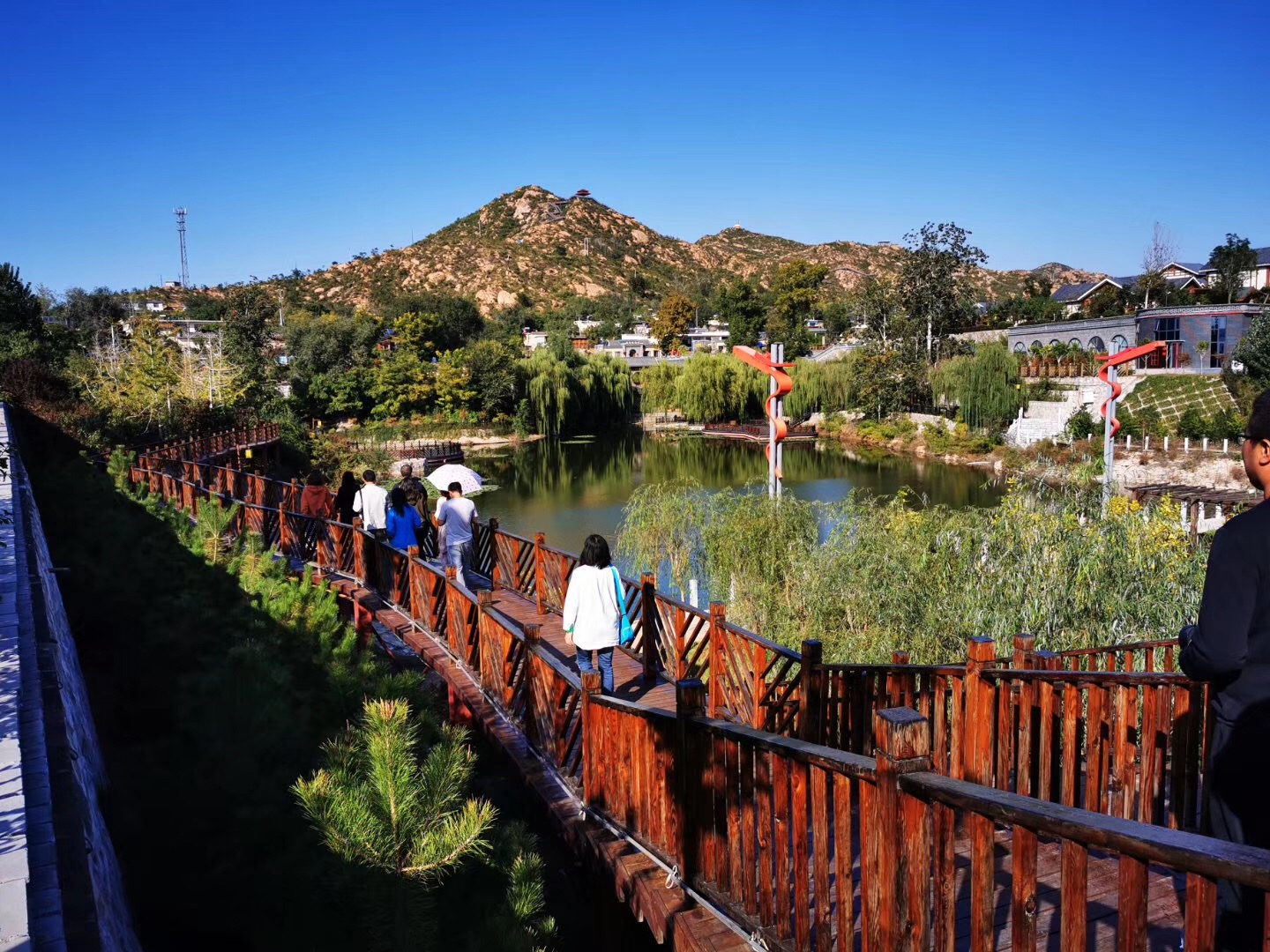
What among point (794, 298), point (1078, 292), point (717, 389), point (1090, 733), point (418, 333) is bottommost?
point (1090, 733)

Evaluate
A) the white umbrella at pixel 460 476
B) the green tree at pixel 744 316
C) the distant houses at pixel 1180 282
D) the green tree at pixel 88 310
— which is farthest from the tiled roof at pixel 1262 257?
the green tree at pixel 88 310

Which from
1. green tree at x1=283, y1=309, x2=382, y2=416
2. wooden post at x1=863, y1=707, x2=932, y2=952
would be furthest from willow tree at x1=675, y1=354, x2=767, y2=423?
wooden post at x1=863, y1=707, x2=932, y2=952

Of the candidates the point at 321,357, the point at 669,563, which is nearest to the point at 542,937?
the point at 669,563

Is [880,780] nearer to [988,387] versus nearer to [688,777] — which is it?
[688,777]

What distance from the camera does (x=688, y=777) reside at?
10.9 feet

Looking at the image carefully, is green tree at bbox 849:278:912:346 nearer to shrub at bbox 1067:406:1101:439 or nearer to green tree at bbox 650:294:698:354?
shrub at bbox 1067:406:1101:439

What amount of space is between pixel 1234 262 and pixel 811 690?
5822cm

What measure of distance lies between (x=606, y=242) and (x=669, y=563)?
118 m

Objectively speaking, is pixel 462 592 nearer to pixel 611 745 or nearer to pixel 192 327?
pixel 611 745

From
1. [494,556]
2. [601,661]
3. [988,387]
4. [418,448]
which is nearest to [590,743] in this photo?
[601,661]

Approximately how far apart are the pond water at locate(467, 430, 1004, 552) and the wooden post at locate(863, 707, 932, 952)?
61.3 feet

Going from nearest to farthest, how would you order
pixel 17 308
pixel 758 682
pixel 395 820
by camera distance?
pixel 395 820
pixel 758 682
pixel 17 308

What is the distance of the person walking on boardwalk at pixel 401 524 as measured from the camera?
892 centimetres

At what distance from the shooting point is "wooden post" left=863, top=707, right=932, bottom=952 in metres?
2.01
